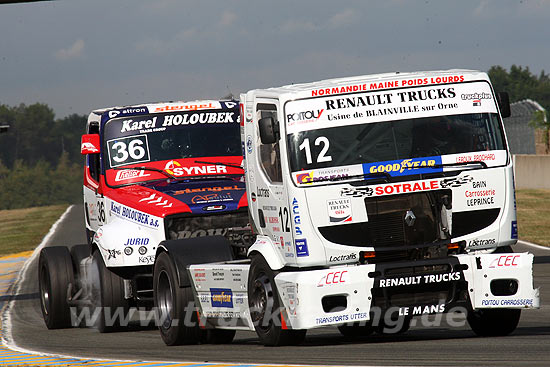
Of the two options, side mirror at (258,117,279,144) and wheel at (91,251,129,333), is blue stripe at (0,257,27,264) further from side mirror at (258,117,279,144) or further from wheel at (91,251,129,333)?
side mirror at (258,117,279,144)

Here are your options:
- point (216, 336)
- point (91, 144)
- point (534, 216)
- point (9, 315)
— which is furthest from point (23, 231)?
point (216, 336)

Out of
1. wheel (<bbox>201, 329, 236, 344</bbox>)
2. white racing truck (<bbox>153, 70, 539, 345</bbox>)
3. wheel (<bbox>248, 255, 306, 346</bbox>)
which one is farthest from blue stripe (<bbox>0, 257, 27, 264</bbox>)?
white racing truck (<bbox>153, 70, 539, 345</bbox>)

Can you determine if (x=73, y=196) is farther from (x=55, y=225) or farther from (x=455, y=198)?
(x=455, y=198)

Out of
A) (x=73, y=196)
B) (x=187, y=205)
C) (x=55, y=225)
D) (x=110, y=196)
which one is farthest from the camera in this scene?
(x=73, y=196)

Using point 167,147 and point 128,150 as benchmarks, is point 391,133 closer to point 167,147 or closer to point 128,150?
point 167,147

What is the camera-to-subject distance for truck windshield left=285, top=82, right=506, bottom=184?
30.5 feet

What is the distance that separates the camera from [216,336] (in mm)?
11148

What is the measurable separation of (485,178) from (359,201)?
1.11 metres

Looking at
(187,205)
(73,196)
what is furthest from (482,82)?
(73,196)

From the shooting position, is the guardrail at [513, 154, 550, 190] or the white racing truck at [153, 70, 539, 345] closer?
the white racing truck at [153, 70, 539, 345]

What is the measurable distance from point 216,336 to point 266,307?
174 cm

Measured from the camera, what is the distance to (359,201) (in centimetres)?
923

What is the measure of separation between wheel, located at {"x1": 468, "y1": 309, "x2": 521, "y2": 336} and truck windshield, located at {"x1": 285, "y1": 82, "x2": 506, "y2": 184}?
4.62ft

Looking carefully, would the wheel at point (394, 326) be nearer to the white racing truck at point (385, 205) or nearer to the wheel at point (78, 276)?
the white racing truck at point (385, 205)
